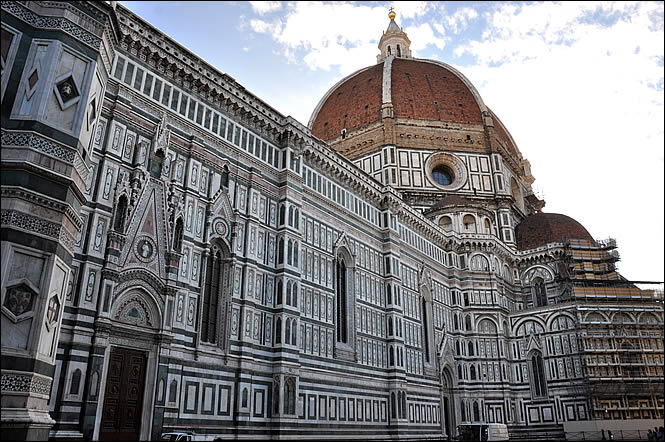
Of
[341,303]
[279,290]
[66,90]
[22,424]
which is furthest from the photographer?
[341,303]

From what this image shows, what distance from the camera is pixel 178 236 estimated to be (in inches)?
723

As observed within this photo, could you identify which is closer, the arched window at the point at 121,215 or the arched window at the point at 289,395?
the arched window at the point at 121,215

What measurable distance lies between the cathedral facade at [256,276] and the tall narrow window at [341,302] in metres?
0.11

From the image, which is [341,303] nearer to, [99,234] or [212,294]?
[212,294]

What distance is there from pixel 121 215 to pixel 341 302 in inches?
502

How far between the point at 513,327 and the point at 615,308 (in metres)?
6.83

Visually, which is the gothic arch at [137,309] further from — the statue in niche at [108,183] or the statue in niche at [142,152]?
the statue in niche at [142,152]

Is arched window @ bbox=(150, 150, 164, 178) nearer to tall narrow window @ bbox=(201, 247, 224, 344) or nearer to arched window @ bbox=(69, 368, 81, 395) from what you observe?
tall narrow window @ bbox=(201, 247, 224, 344)

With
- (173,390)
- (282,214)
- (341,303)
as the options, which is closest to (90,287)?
(173,390)

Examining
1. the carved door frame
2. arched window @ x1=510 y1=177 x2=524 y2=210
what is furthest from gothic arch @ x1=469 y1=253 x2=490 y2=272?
the carved door frame

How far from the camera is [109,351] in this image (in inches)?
604

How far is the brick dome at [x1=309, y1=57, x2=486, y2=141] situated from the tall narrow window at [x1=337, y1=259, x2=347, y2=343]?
24594 mm

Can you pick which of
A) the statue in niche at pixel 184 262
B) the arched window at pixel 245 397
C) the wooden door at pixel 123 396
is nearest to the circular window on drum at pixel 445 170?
the arched window at pixel 245 397

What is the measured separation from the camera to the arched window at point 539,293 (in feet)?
132
